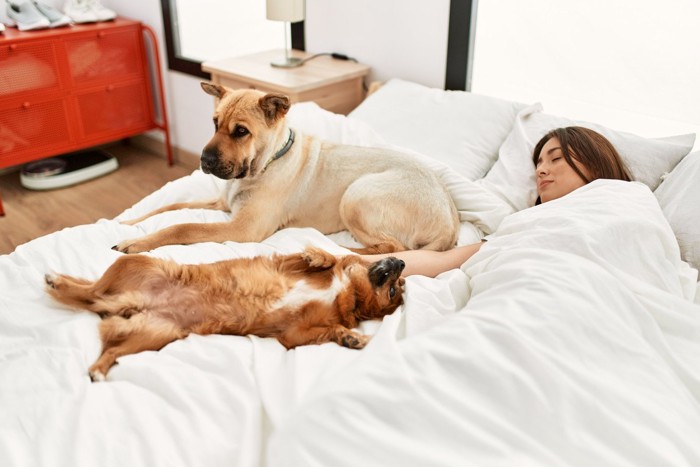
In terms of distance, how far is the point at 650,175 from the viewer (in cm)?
206

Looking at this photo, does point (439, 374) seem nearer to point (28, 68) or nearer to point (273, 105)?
point (273, 105)

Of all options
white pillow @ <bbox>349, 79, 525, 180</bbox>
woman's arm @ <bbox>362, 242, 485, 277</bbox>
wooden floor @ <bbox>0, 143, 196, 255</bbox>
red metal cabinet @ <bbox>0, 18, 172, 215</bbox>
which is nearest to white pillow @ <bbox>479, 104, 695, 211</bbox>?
white pillow @ <bbox>349, 79, 525, 180</bbox>

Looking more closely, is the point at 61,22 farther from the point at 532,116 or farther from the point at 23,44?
the point at 532,116

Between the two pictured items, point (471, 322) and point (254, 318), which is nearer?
point (471, 322)

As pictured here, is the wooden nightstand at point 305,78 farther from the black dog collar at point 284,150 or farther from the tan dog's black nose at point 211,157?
the tan dog's black nose at point 211,157

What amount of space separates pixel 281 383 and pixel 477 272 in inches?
25.0

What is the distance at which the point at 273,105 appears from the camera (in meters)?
1.94

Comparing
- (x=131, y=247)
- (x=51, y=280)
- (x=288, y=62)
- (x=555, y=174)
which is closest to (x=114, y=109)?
(x=288, y=62)

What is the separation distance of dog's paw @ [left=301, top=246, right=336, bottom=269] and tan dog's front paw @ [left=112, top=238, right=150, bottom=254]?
59cm

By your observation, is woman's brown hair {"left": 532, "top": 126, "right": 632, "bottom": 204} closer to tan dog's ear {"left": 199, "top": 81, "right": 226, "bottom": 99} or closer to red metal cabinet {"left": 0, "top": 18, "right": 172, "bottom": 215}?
tan dog's ear {"left": 199, "top": 81, "right": 226, "bottom": 99}

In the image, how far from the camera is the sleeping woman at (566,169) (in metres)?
1.82

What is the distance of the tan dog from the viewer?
6.30ft

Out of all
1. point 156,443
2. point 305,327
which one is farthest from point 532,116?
point 156,443

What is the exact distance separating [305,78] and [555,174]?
4.47 ft
